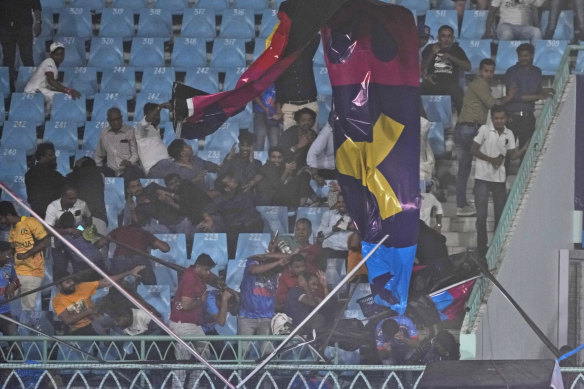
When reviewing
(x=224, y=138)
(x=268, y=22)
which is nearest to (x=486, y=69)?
(x=224, y=138)

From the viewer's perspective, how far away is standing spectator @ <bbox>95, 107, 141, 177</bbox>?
14.5 metres

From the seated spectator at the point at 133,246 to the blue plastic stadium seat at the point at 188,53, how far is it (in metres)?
3.43

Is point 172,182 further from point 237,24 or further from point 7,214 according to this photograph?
point 237,24

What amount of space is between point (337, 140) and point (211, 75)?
6.63 meters

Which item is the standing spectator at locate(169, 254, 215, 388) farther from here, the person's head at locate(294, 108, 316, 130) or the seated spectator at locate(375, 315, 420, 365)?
the person's head at locate(294, 108, 316, 130)

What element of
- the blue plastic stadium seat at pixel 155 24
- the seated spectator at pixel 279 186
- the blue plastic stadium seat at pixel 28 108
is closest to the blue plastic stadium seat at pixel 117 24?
the blue plastic stadium seat at pixel 155 24

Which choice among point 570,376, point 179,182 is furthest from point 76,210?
point 570,376

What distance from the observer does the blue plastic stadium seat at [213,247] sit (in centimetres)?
1351

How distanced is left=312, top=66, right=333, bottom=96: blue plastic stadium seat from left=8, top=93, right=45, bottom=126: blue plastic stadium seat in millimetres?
3233

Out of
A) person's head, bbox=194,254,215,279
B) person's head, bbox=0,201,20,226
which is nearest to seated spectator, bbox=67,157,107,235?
person's head, bbox=0,201,20,226

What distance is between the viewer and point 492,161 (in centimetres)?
1364

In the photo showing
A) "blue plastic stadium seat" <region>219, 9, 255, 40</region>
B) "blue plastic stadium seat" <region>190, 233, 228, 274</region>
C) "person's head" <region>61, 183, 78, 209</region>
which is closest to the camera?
"blue plastic stadium seat" <region>190, 233, 228, 274</region>

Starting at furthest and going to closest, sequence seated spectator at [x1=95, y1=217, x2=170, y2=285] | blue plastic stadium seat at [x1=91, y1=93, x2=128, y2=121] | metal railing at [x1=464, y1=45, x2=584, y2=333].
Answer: blue plastic stadium seat at [x1=91, y1=93, x2=128, y2=121] < seated spectator at [x1=95, y1=217, x2=170, y2=285] < metal railing at [x1=464, y1=45, x2=584, y2=333]

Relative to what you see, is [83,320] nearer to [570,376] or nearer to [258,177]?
[258,177]
